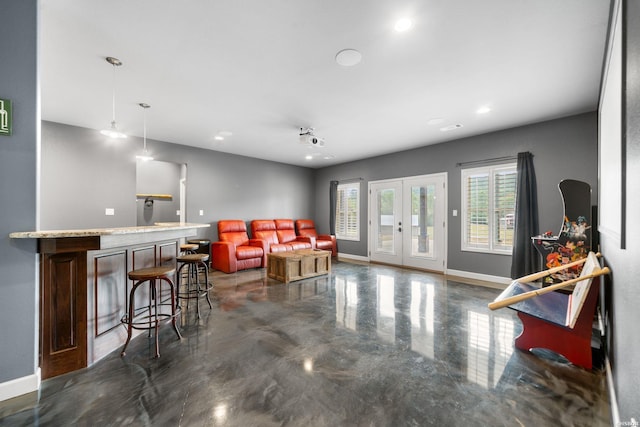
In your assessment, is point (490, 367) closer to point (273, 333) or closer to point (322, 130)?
point (273, 333)

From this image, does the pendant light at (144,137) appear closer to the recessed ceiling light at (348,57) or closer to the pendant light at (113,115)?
the pendant light at (113,115)

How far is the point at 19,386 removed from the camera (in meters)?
1.72

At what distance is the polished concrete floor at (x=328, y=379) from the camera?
1.57 m

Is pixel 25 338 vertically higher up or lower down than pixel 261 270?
higher up

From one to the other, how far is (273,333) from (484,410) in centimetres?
181

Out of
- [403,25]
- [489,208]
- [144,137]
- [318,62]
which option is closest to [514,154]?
[489,208]

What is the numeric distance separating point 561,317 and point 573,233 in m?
1.41

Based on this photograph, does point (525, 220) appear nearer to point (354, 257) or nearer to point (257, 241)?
point (354, 257)

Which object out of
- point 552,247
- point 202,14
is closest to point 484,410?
point 552,247

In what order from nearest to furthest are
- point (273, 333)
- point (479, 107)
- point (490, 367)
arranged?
point (490, 367) → point (273, 333) → point (479, 107)

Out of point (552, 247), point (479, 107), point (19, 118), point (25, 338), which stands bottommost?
point (25, 338)

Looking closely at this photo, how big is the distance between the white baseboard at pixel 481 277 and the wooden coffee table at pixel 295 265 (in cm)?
247

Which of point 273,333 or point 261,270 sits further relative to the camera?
point 261,270

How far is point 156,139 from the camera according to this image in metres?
5.17
